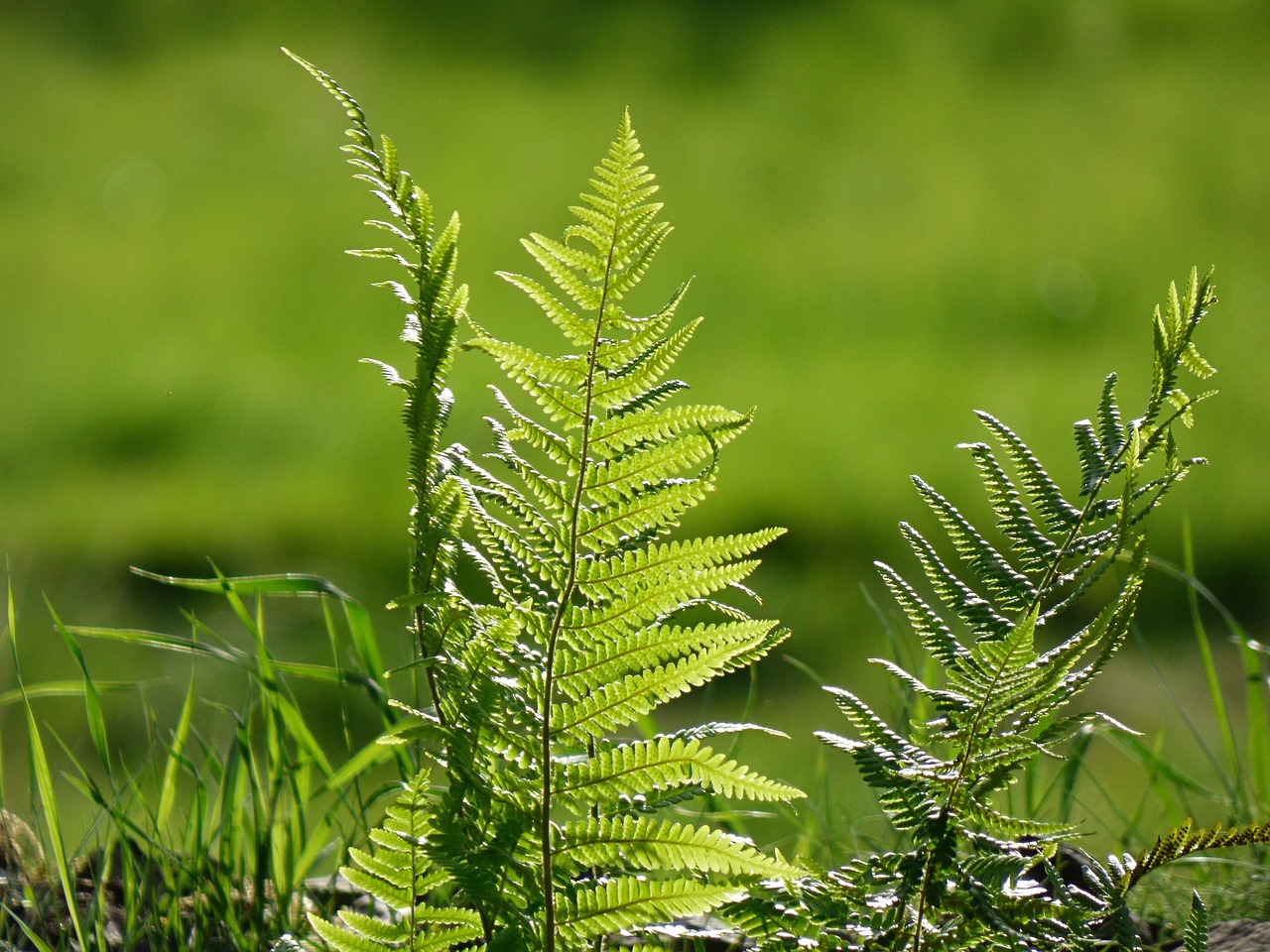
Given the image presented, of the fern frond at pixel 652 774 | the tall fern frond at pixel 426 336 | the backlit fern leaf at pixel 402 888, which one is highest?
the tall fern frond at pixel 426 336

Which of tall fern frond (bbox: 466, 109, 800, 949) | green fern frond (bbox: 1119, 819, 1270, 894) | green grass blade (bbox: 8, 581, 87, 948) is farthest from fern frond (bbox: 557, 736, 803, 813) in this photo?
green grass blade (bbox: 8, 581, 87, 948)

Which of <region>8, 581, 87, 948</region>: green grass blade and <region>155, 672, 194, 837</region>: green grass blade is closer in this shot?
<region>8, 581, 87, 948</region>: green grass blade

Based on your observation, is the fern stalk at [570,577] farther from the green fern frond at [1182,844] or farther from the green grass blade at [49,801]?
the green grass blade at [49,801]

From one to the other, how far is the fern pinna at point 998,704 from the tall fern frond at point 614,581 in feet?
0.26

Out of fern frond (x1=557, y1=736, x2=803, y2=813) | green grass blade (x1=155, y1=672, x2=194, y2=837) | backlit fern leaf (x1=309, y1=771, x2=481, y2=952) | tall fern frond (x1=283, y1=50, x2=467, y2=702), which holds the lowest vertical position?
green grass blade (x1=155, y1=672, x2=194, y2=837)

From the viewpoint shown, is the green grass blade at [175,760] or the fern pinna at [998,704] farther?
the green grass blade at [175,760]

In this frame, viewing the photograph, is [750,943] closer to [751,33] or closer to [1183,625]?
[1183,625]

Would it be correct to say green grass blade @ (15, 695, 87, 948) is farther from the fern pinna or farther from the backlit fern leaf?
the fern pinna

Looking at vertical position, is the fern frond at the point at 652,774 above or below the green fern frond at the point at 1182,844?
above

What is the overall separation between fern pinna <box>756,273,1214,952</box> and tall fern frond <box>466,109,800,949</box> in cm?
8

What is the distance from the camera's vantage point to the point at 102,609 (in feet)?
9.61

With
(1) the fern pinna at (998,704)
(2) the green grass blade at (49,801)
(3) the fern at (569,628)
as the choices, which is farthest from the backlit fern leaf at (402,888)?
(2) the green grass blade at (49,801)

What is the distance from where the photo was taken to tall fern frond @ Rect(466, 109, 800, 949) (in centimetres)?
51

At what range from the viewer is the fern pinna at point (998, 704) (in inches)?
21.0
